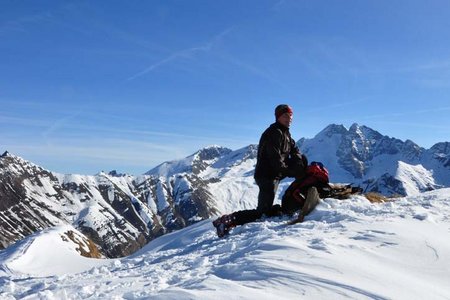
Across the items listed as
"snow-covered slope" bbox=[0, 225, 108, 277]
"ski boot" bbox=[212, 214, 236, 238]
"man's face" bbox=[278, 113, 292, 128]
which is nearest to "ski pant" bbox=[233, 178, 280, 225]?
"ski boot" bbox=[212, 214, 236, 238]

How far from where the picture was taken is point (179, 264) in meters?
9.20

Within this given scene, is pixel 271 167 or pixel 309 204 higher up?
pixel 271 167

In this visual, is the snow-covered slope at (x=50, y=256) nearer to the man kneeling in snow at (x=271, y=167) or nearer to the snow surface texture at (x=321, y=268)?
the man kneeling in snow at (x=271, y=167)

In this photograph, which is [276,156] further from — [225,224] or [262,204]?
[225,224]

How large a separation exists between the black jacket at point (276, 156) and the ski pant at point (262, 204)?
0.57 ft

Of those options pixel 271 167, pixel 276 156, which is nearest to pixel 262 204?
pixel 271 167

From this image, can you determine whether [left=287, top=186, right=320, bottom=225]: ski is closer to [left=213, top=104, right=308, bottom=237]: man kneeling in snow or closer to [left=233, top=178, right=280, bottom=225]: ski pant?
[left=213, top=104, right=308, bottom=237]: man kneeling in snow

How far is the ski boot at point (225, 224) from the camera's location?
41.4ft

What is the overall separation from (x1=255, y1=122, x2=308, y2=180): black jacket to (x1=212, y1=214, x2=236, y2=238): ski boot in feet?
4.66

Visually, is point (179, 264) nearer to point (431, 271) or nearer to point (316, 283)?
point (316, 283)

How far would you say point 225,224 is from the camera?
41.6ft

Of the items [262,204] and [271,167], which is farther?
[262,204]

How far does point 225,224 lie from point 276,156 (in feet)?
7.87

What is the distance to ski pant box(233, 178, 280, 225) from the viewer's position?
42.1 ft
